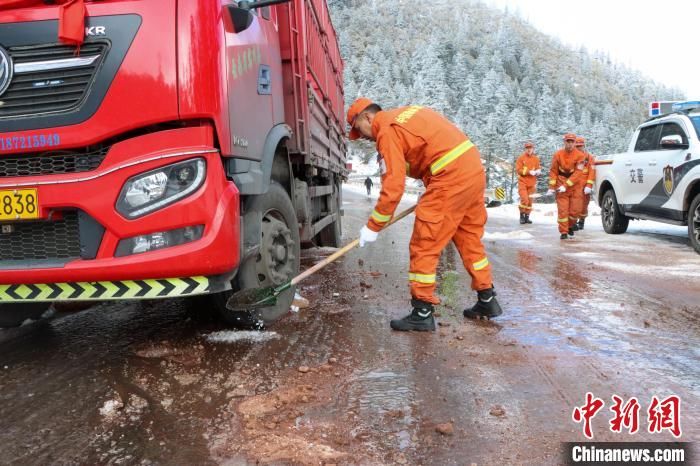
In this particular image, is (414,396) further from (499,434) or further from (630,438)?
(630,438)

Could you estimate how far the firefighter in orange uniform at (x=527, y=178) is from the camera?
1160 centimetres

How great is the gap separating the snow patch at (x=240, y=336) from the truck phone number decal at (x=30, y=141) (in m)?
1.42

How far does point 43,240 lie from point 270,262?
1.27 metres

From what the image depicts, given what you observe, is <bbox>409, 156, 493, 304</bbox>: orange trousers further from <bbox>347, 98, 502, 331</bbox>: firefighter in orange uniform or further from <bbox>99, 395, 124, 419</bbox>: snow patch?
<bbox>99, 395, 124, 419</bbox>: snow patch

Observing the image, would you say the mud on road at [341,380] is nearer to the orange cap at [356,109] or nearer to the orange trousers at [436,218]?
the orange trousers at [436,218]

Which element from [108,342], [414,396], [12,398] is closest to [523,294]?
[414,396]

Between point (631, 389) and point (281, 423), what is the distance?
5.28ft

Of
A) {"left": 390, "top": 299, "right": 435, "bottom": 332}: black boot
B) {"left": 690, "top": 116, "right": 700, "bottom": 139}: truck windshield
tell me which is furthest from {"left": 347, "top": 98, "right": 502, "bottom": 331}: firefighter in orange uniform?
{"left": 690, "top": 116, "right": 700, "bottom": 139}: truck windshield

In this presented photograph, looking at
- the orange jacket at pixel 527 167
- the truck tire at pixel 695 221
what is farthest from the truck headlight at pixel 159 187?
the orange jacket at pixel 527 167

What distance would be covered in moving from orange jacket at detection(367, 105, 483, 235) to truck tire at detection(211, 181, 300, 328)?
0.61 m

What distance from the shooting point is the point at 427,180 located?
11.7 ft

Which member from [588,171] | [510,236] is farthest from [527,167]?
[510,236]

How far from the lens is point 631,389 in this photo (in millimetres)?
2346

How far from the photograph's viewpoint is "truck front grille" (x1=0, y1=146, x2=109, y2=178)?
8.25 ft
